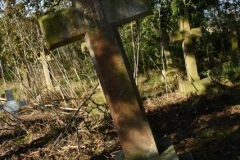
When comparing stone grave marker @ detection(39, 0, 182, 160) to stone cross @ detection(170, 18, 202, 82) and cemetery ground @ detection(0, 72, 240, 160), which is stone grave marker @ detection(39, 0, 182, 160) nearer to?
cemetery ground @ detection(0, 72, 240, 160)

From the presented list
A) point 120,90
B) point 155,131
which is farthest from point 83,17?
point 155,131

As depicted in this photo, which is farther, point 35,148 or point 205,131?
point 35,148

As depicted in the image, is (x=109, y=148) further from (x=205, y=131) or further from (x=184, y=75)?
(x=184, y=75)

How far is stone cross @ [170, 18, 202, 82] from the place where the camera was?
714 cm

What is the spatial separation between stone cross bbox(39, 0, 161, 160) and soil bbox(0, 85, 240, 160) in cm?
130

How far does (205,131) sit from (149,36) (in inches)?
302

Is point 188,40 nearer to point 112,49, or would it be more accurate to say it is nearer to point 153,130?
point 153,130

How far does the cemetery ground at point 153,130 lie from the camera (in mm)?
3904

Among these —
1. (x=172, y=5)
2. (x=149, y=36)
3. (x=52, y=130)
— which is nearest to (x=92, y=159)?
(x=52, y=130)

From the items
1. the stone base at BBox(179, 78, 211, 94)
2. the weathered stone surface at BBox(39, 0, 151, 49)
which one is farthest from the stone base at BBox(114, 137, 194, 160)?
the stone base at BBox(179, 78, 211, 94)

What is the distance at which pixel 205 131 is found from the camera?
14.1 feet

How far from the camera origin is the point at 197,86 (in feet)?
22.7

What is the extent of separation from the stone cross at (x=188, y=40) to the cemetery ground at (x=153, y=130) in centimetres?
68

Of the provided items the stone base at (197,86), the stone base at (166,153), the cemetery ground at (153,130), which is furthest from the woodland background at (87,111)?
the stone base at (166,153)
